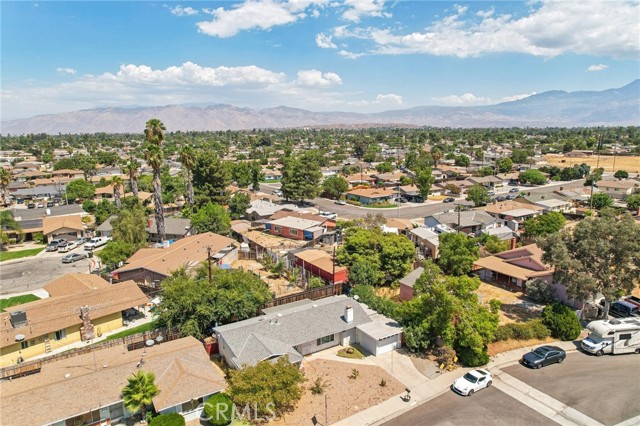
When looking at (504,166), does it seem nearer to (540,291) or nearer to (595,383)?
(540,291)

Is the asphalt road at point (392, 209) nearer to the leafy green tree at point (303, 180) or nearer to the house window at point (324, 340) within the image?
the leafy green tree at point (303, 180)

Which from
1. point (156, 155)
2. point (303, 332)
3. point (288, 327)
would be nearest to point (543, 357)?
point (303, 332)

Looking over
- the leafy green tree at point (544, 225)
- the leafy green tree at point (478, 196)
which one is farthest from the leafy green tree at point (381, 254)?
the leafy green tree at point (478, 196)

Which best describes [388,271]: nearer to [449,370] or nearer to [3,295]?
[449,370]

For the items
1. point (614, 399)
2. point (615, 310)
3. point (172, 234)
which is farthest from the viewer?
point (172, 234)

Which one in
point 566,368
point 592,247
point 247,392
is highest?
point 592,247

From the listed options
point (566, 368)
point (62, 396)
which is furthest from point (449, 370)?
point (62, 396)

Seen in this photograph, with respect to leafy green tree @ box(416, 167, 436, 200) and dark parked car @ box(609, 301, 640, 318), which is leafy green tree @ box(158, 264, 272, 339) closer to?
dark parked car @ box(609, 301, 640, 318)
